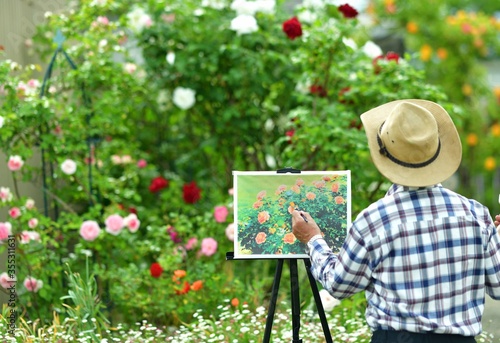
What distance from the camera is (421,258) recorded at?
2332 millimetres

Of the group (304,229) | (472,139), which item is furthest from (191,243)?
(472,139)

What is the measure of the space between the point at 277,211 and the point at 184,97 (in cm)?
234

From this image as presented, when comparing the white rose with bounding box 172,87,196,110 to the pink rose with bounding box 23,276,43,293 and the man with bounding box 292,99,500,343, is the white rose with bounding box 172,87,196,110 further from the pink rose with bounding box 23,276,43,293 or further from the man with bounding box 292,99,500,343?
the man with bounding box 292,99,500,343

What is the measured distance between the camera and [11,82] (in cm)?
417

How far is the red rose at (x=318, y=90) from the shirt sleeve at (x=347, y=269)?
2.47m

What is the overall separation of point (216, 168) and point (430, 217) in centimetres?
356

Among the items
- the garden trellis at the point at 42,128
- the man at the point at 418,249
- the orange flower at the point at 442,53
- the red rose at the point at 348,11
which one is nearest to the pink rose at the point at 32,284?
the garden trellis at the point at 42,128

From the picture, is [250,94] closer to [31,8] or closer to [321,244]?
[31,8]

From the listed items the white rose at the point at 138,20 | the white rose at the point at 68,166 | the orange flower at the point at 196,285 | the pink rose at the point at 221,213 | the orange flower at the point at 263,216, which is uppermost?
the white rose at the point at 138,20

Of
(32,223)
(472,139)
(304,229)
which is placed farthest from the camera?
(472,139)

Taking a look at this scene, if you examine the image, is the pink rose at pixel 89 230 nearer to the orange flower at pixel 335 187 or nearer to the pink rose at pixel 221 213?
the pink rose at pixel 221 213

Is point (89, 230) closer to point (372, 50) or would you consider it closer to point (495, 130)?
point (372, 50)

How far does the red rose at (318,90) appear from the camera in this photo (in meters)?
4.88

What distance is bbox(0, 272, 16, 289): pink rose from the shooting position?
13.1 ft
